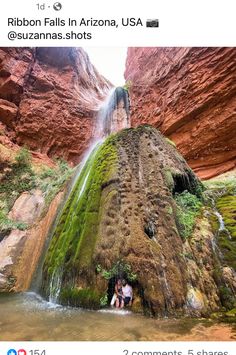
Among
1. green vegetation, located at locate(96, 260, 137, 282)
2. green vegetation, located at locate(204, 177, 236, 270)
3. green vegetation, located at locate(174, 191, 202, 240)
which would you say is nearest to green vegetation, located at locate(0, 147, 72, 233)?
green vegetation, located at locate(174, 191, 202, 240)

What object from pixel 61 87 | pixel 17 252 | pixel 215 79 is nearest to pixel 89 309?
pixel 17 252

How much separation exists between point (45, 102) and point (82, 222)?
12767 mm

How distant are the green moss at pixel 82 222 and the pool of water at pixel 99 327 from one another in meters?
1.01

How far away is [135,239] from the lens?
198 inches

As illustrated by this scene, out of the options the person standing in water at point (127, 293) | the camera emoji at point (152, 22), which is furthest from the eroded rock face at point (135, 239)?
the camera emoji at point (152, 22)

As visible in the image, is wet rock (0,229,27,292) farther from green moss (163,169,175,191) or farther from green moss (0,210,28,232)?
green moss (163,169,175,191)

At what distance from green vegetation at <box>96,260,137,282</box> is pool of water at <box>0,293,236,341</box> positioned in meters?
0.54

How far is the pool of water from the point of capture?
3148mm

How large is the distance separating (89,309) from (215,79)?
12417 mm

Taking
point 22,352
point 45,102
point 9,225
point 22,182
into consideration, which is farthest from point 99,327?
point 45,102

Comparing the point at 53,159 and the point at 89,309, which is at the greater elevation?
the point at 53,159

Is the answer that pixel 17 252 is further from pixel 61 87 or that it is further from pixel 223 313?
pixel 61 87

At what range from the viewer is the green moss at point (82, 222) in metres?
5.29

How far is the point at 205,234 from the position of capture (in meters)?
5.57
